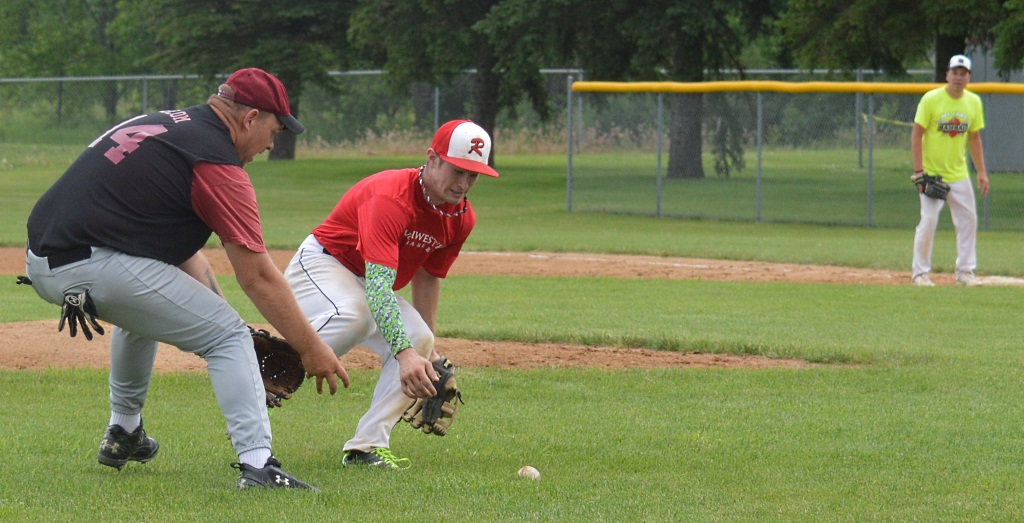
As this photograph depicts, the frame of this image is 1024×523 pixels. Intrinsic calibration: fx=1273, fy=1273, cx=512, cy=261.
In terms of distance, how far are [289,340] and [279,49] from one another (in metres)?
29.6

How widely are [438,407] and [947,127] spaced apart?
8.91m

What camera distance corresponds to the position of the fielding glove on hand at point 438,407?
524cm

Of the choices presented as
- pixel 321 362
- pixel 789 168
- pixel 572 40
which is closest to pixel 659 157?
pixel 789 168

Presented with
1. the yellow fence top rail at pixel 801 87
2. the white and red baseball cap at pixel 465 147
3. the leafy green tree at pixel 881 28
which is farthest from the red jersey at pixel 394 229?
the leafy green tree at pixel 881 28

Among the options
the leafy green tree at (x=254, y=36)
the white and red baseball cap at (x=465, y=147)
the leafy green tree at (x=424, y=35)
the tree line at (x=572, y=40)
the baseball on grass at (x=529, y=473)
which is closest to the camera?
the white and red baseball cap at (x=465, y=147)

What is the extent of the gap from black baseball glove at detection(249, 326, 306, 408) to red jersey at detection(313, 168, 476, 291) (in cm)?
49

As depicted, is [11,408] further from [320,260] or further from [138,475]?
[320,260]

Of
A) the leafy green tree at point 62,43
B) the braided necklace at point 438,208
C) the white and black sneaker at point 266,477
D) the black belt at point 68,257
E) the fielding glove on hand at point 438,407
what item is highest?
the leafy green tree at point 62,43

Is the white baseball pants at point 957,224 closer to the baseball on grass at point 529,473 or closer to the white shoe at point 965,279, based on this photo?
the white shoe at point 965,279

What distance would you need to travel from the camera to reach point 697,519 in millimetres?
4473

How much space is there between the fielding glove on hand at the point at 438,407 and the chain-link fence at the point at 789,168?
15815 mm

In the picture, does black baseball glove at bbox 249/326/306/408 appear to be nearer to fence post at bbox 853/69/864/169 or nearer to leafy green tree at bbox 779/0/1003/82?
fence post at bbox 853/69/864/169

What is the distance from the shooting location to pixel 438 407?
5.26 m

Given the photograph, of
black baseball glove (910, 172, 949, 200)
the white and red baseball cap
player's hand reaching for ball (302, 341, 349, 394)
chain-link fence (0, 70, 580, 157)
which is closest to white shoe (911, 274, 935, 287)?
black baseball glove (910, 172, 949, 200)
